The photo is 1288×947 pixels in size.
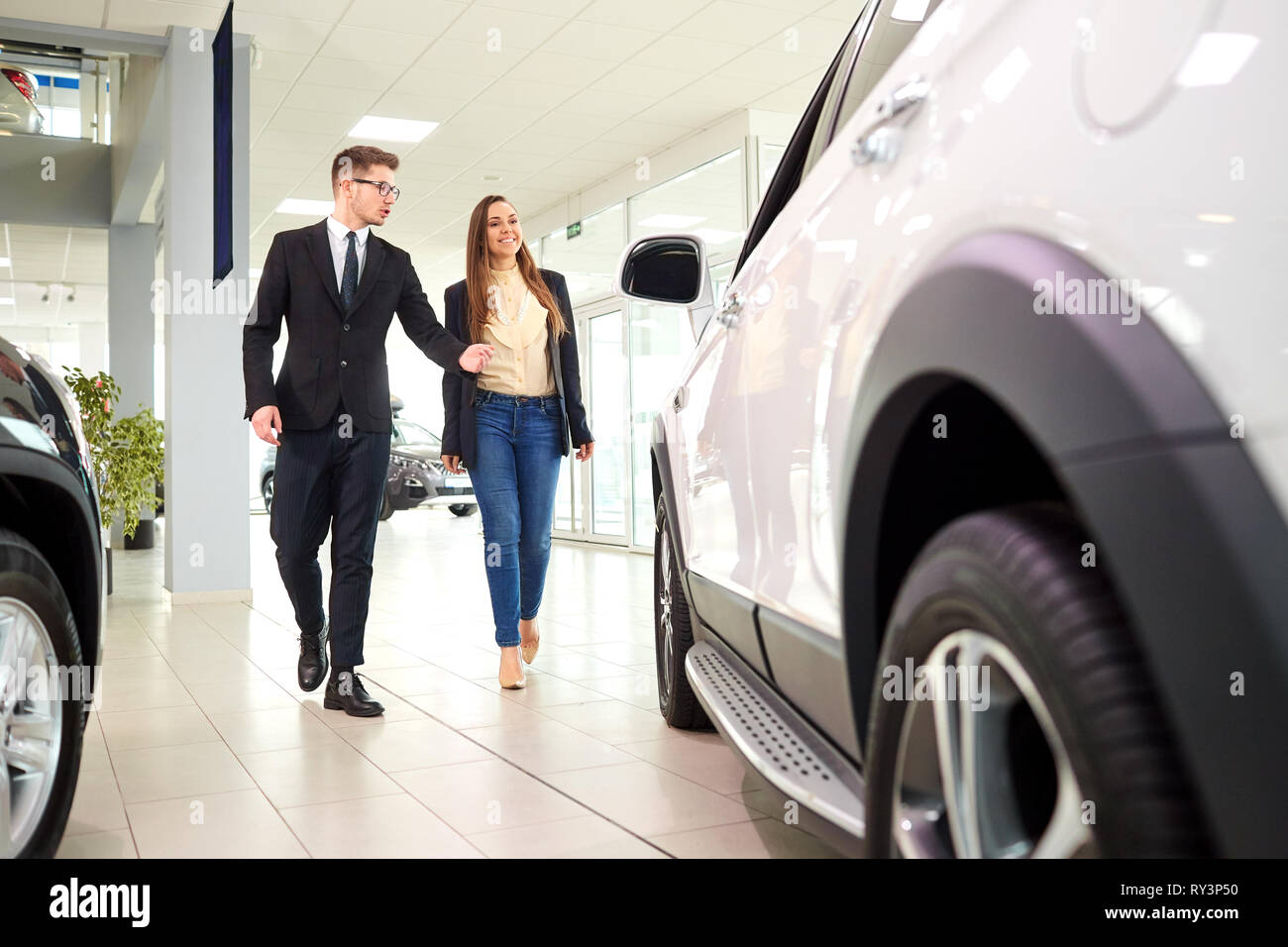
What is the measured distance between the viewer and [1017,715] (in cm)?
95

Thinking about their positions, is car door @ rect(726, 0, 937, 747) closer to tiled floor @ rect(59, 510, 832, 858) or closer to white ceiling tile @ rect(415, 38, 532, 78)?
tiled floor @ rect(59, 510, 832, 858)

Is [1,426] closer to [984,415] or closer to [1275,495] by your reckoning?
[984,415]

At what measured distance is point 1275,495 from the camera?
2.15ft

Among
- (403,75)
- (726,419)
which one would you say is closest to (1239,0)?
(726,419)

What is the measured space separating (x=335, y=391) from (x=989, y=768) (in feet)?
9.02

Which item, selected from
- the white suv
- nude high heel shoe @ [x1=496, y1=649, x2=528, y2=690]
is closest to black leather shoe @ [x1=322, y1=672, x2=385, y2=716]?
nude high heel shoe @ [x1=496, y1=649, x2=528, y2=690]

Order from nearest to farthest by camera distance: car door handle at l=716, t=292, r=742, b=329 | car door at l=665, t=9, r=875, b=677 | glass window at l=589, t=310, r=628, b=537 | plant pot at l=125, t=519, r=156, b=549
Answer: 1. car door at l=665, t=9, r=875, b=677
2. car door handle at l=716, t=292, r=742, b=329
3. glass window at l=589, t=310, r=628, b=537
4. plant pot at l=125, t=519, r=156, b=549

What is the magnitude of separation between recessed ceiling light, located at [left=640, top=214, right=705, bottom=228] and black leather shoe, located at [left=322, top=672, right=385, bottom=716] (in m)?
7.36

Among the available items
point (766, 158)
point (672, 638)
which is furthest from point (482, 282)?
point (766, 158)

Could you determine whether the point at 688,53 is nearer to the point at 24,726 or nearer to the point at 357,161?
the point at 357,161

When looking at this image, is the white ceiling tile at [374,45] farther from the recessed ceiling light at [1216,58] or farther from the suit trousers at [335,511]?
the recessed ceiling light at [1216,58]

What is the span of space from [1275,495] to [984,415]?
1.43 ft

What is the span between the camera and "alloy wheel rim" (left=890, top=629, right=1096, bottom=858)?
2.90 feet

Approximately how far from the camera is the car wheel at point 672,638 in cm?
288
